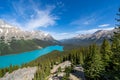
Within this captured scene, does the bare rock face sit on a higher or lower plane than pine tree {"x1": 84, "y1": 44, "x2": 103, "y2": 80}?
lower

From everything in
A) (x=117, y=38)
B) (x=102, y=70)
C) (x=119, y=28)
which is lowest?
(x=102, y=70)

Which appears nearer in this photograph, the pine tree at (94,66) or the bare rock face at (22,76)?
the pine tree at (94,66)

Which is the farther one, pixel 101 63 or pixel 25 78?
pixel 25 78

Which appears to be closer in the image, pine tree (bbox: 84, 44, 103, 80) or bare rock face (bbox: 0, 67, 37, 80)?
pine tree (bbox: 84, 44, 103, 80)

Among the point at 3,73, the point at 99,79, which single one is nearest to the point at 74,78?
the point at 99,79

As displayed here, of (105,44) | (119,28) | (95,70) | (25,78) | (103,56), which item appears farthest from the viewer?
(25,78)

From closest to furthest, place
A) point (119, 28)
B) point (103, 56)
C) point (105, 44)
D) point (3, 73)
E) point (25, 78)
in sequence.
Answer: point (119, 28) < point (103, 56) < point (105, 44) < point (25, 78) < point (3, 73)

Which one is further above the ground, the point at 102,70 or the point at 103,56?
the point at 103,56

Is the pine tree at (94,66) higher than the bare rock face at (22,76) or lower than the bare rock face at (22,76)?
higher

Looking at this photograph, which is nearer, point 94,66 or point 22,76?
point 94,66

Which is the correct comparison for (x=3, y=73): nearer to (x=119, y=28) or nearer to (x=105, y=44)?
(x=105, y=44)

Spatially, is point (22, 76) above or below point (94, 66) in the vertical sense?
below
